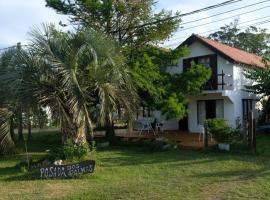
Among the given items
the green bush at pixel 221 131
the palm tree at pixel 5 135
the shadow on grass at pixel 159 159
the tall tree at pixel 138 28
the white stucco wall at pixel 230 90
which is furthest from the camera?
the white stucco wall at pixel 230 90

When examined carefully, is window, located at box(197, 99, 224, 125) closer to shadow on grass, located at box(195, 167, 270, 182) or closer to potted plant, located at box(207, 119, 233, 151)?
potted plant, located at box(207, 119, 233, 151)

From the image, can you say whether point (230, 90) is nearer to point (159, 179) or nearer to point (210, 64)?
point (210, 64)

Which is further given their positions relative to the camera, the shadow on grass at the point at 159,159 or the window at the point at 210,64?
the window at the point at 210,64

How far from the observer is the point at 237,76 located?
72.3 ft

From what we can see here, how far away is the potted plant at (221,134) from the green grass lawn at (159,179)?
474mm

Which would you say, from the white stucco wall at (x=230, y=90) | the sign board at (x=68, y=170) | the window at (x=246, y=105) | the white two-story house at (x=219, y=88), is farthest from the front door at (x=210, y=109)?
the sign board at (x=68, y=170)

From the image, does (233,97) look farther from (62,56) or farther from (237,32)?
(237,32)

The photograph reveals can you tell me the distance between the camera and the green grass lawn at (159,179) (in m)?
9.61

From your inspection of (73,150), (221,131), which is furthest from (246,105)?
(73,150)

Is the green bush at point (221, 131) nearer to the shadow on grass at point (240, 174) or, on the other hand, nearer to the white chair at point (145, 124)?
the shadow on grass at point (240, 174)

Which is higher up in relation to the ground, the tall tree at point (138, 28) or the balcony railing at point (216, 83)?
the tall tree at point (138, 28)

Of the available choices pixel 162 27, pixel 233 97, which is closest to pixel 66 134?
pixel 162 27

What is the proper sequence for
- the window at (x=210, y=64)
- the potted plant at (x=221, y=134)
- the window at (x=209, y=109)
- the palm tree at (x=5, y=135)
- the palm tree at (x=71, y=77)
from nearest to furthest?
1. the palm tree at (x=71, y=77)
2. the palm tree at (x=5, y=135)
3. the potted plant at (x=221, y=134)
4. the window at (x=210, y=64)
5. the window at (x=209, y=109)

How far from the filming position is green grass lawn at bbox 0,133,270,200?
961 cm
